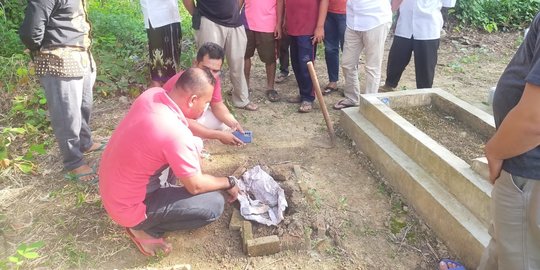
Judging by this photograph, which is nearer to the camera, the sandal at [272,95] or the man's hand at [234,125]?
the man's hand at [234,125]

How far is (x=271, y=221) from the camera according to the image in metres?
2.93

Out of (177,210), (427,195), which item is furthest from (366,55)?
(177,210)

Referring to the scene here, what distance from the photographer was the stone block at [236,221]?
2.92m

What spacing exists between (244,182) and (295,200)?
46 centimetres

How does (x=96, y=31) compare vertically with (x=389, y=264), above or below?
above

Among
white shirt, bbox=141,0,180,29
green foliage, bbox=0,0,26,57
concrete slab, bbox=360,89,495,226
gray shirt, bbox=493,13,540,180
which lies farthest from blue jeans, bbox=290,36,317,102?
green foliage, bbox=0,0,26,57

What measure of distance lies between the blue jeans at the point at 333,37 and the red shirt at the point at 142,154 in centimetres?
316

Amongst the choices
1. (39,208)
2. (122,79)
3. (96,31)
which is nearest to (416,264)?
(39,208)

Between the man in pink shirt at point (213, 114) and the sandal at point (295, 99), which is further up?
the man in pink shirt at point (213, 114)

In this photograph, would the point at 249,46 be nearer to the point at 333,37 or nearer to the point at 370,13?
the point at 333,37

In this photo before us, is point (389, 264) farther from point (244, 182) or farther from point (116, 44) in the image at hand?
point (116, 44)

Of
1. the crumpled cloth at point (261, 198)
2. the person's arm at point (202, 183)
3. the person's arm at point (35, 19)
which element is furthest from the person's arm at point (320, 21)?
the person's arm at point (35, 19)

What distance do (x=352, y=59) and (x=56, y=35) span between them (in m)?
3.00

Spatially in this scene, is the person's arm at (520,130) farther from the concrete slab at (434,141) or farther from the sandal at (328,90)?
the sandal at (328,90)
